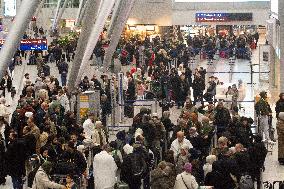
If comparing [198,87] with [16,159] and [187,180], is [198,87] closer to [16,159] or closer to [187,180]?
[16,159]

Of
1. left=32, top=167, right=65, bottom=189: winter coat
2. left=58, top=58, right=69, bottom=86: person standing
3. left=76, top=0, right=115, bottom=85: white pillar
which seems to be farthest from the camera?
left=58, top=58, right=69, bottom=86: person standing

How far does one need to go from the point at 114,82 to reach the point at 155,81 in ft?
10.2

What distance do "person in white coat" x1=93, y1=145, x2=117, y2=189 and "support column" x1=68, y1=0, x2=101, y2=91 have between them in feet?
27.8

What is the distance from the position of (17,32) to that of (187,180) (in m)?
4.68

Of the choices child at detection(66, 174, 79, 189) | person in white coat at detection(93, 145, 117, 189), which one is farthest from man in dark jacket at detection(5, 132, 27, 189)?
child at detection(66, 174, 79, 189)

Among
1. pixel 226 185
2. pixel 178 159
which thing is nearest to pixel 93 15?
pixel 178 159

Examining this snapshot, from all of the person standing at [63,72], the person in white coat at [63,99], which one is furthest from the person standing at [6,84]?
the person in white coat at [63,99]

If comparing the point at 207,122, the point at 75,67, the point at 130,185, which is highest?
the point at 75,67

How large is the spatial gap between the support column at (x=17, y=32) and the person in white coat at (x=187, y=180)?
4343mm

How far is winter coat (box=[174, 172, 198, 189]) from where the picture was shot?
1686 centimetres

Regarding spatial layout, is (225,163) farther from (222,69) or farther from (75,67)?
(222,69)

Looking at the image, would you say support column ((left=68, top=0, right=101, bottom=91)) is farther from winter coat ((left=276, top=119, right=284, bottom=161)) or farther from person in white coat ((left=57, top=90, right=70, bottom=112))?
winter coat ((left=276, top=119, right=284, bottom=161))

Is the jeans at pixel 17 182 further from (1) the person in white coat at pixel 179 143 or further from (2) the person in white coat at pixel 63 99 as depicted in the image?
(2) the person in white coat at pixel 63 99

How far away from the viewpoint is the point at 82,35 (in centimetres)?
2831
